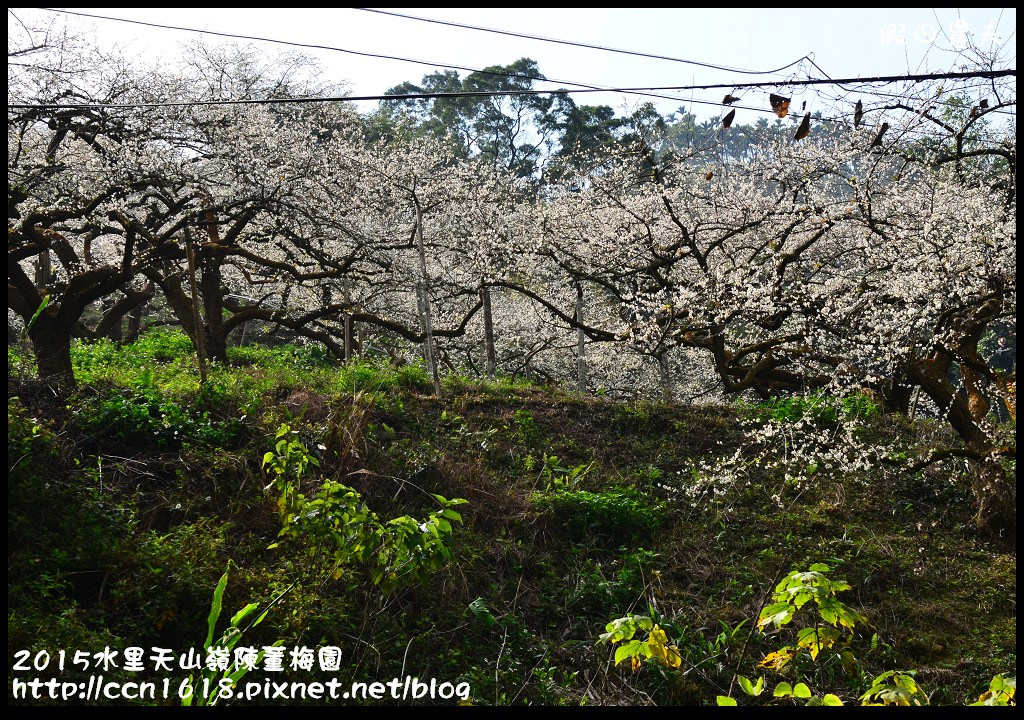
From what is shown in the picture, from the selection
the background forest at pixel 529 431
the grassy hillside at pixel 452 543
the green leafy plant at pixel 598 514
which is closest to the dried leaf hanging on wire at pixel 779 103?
the background forest at pixel 529 431

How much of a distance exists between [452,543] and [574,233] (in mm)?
8087

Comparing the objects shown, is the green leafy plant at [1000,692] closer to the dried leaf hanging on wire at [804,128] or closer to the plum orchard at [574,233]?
the dried leaf hanging on wire at [804,128]

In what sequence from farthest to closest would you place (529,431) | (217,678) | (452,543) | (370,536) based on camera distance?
(529,431)
(452,543)
(370,536)
(217,678)

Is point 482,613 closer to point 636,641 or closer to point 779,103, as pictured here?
point 636,641

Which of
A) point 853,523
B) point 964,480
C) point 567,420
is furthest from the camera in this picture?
point 567,420

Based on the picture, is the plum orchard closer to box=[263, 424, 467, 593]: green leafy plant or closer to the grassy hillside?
the grassy hillside

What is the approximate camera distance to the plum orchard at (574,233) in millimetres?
8180

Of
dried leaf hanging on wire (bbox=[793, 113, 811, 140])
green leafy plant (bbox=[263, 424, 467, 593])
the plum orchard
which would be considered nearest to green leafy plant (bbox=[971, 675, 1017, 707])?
dried leaf hanging on wire (bbox=[793, 113, 811, 140])

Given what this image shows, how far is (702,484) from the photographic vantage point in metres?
8.59

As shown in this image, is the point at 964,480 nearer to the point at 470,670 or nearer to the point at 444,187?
the point at 470,670

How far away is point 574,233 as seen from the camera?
44.2 ft

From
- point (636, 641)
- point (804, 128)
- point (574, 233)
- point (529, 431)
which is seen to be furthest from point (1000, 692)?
point (574, 233)

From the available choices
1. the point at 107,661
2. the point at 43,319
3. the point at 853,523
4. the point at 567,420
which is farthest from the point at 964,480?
the point at 43,319

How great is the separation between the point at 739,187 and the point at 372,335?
9.78 m
